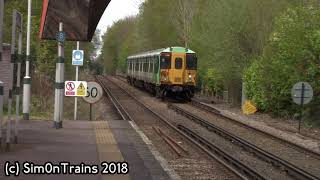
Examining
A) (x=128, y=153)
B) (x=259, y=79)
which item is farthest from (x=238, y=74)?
(x=128, y=153)

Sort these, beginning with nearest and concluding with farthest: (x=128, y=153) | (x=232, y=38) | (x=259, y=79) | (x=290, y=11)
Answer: (x=128, y=153)
(x=290, y=11)
(x=259, y=79)
(x=232, y=38)

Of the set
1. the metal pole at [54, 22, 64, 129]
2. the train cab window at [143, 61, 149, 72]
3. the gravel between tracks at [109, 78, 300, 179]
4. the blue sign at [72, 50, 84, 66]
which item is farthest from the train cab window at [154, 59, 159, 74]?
the metal pole at [54, 22, 64, 129]

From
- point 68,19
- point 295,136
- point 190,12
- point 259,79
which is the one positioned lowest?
point 295,136

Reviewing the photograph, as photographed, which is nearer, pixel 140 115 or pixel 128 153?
pixel 128 153

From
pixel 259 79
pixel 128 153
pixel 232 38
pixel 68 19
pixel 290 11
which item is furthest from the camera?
pixel 232 38

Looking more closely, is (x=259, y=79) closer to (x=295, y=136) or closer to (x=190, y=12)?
(x=295, y=136)

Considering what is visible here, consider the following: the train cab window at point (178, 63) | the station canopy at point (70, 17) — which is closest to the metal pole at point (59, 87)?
the station canopy at point (70, 17)

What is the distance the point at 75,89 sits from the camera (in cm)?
1898

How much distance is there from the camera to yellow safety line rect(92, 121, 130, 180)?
9309 mm

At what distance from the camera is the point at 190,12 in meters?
51.2

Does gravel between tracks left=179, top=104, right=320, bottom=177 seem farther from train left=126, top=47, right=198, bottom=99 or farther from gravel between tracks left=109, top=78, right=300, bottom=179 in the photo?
train left=126, top=47, right=198, bottom=99

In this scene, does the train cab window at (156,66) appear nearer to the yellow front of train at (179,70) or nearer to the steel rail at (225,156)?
the yellow front of train at (179,70)

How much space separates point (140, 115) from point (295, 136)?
Answer: 26.2 ft

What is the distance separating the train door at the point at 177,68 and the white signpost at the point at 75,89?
50.4ft
